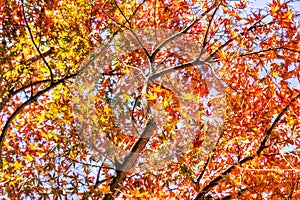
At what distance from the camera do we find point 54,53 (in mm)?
7684

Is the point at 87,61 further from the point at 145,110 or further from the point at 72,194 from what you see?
the point at 72,194

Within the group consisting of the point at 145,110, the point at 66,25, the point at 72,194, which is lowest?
the point at 72,194

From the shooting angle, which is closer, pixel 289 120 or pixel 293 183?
pixel 293 183

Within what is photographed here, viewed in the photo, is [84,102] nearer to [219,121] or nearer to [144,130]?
[144,130]

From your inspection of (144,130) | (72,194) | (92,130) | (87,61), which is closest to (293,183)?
(144,130)

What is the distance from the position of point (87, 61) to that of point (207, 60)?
2.18 m

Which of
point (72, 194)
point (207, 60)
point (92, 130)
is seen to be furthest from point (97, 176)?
point (207, 60)

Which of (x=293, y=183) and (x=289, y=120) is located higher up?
(x=289, y=120)

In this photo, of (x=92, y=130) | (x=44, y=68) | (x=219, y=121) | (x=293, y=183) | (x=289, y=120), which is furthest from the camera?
(x=44, y=68)

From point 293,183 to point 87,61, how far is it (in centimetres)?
399

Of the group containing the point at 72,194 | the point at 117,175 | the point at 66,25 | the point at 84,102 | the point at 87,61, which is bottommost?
the point at 72,194

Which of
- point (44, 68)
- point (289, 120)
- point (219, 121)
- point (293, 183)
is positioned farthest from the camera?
point (44, 68)

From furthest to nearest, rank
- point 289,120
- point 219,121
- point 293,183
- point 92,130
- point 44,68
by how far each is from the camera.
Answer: point 44,68 < point 289,120 < point 219,121 < point 92,130 < point 293,183

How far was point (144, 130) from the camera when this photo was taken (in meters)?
5.67
